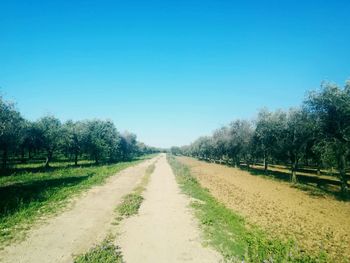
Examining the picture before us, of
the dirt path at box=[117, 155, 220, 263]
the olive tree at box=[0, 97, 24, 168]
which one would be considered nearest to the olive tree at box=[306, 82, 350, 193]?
the dirt path at box=[117, 155, 220, 263]

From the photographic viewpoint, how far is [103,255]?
9.96 m

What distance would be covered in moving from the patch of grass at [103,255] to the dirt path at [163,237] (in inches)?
13.9

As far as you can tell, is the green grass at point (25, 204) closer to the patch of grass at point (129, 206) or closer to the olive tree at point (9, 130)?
the patch of grass at point (129, 206)

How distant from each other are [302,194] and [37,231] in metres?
27.2

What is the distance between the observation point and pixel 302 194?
28.8 meters

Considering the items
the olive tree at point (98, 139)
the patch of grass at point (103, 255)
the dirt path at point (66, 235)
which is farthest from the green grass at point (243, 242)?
the olive tree at point (98, 139)

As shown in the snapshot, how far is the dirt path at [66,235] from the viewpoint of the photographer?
32.3ft

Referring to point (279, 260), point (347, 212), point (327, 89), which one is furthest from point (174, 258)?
point (327, 89)

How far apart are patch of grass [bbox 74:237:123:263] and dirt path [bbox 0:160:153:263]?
491 mm

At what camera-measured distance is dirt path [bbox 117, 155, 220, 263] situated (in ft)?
34.4

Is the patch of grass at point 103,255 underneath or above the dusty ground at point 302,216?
above

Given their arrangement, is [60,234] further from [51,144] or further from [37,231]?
[51,144]

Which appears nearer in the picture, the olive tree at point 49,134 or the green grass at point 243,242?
the green grass at point 243,242

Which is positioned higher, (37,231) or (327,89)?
(327,89)
